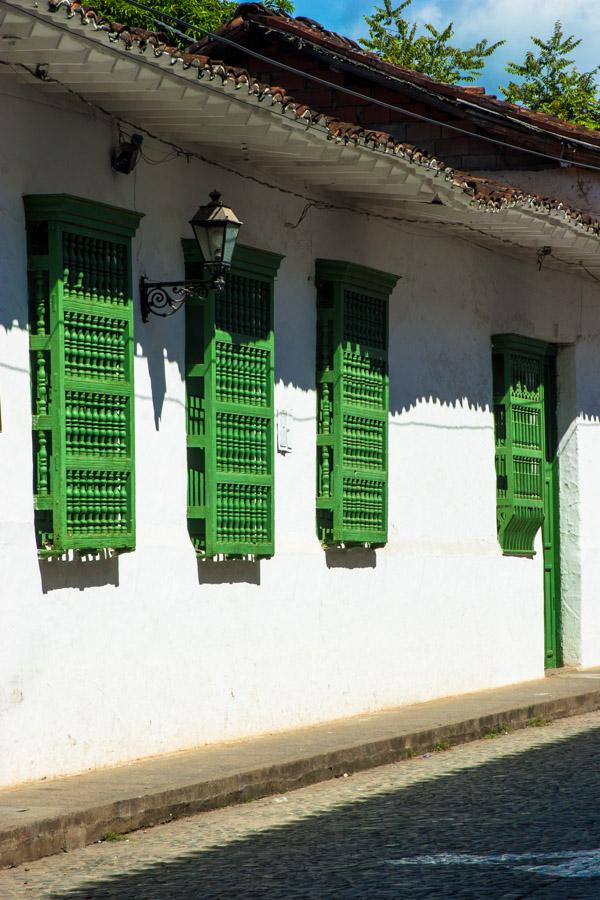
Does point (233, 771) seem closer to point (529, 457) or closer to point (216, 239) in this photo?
point (216, 239)

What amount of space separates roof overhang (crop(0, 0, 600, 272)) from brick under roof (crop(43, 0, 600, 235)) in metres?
0.01

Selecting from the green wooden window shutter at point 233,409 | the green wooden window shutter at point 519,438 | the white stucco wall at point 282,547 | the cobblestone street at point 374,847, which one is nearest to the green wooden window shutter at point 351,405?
the white stucco wall at point 282,547

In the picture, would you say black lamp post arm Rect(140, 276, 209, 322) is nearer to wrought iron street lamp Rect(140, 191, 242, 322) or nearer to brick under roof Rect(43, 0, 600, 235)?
wrought iron street lamp Rect(140, 191, 242, 322)

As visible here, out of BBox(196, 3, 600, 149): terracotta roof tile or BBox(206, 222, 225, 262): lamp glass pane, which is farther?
BBox(196, 3, 600, 149): terracotta roof tile

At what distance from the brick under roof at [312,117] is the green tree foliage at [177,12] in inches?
535

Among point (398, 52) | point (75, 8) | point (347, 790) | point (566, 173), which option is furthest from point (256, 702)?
point (398, 52)

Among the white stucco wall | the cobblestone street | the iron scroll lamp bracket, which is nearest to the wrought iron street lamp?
the iron scroll lamp bracket

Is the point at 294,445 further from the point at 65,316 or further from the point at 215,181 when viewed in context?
the point at 65,316

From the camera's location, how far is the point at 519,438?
597 inches

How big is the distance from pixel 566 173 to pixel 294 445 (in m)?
7.38

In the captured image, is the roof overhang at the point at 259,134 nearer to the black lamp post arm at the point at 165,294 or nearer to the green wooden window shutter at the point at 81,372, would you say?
the green wooden window shutter at the point at 81,372

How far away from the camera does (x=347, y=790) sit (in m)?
9.38

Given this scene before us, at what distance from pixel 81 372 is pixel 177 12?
19384 mm

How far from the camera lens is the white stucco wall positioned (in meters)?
8.89
